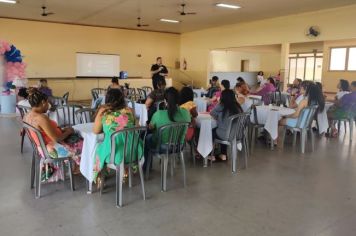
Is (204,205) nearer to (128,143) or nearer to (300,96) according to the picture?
(128,143)

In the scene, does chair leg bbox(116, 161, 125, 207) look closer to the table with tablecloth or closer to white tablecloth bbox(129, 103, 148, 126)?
the table with tablecloth

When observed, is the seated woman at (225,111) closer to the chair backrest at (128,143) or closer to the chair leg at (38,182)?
the chair backrest at (128,143)

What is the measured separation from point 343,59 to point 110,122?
14.2 meters

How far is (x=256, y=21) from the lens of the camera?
34.2ft

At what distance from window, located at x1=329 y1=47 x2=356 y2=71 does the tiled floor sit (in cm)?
1151

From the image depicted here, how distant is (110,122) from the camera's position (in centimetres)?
289

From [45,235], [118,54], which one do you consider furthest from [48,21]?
[45,235]

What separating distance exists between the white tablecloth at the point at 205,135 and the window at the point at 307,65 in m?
15.3

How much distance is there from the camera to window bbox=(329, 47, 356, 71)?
45.8 ft

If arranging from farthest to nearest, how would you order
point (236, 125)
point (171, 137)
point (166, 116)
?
1. point (236, 125)
2. point (166, 116)
3. point (171, 137)

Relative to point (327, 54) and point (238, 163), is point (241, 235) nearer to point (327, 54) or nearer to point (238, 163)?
point (238, 163)

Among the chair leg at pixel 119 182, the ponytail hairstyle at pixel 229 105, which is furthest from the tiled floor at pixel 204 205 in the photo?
the ponytail hairstyle at pixel 229 105

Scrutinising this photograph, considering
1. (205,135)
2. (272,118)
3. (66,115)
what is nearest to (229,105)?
(205,135)

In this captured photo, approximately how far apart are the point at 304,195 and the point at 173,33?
11.9 metres
